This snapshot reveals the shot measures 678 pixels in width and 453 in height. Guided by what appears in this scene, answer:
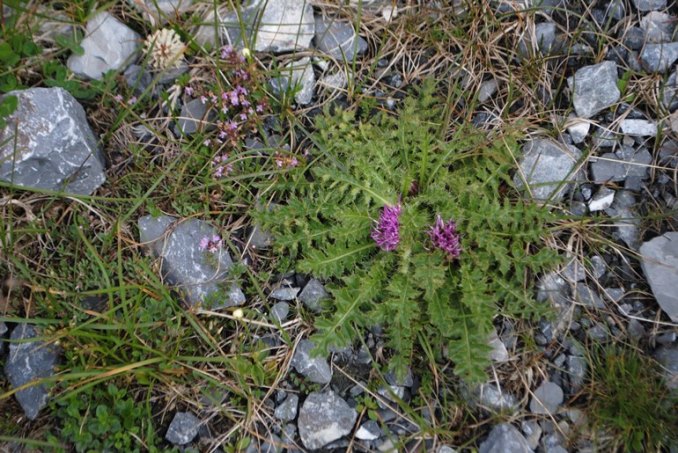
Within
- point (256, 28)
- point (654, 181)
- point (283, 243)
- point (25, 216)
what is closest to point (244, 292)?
point (283, 243)

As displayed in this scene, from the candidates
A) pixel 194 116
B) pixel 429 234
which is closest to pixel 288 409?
pixel 429 234

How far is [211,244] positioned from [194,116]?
3.04 ft

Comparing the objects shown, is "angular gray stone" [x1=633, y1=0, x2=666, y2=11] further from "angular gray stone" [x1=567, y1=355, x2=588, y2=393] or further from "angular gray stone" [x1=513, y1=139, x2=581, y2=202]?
"angular gray stone" [x1=567, y1=355, x2=588, y2=393]

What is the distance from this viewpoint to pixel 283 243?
130 inches

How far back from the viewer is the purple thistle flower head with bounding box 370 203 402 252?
10.5ft

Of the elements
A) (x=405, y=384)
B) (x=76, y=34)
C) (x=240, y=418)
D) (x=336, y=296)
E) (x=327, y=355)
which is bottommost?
(x=240, y=418)

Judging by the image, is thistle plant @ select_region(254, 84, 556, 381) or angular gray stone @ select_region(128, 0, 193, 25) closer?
thistle plant @ select_region(254, 84, 556, 381)

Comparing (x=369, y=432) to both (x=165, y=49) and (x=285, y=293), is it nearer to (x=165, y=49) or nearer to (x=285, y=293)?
(x=285, y=293)

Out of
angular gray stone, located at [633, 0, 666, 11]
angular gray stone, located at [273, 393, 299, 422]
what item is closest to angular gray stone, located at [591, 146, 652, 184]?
angular gray stone, located at [633, 0, 666, 11]

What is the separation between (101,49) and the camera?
375 centimetres

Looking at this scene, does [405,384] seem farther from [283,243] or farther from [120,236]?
[120,236]

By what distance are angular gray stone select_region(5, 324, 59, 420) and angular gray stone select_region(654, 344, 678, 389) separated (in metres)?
3.50

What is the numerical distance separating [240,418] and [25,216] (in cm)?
189

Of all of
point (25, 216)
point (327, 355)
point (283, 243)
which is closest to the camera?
point (327, 355)
